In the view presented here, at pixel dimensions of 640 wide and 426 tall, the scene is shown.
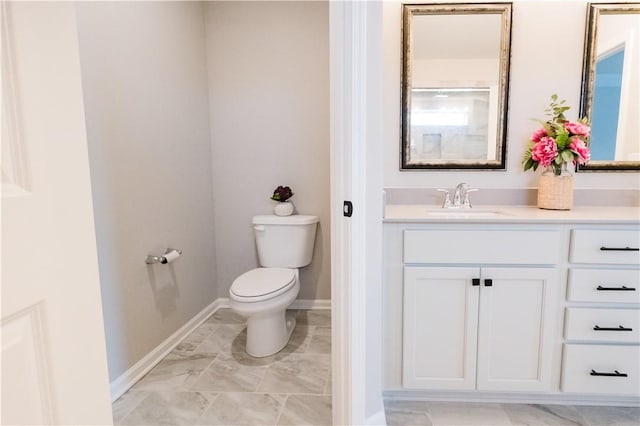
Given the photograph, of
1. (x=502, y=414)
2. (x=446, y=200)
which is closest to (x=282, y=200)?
(x=446, y=200)

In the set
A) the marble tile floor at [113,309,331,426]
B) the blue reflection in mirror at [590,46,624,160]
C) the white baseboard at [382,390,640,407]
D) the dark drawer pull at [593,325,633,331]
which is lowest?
the marble tile floor at [113,309,331,426]

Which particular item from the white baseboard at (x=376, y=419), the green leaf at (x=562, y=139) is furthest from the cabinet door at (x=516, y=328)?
the green leaf at (x=562, y=139)

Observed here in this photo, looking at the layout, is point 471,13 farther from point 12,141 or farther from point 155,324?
point 155,324

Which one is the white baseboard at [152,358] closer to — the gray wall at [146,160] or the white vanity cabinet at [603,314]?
the gray wall at [146,160]

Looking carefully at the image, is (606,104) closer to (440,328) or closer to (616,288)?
(616,288)

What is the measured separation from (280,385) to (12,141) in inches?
64.8

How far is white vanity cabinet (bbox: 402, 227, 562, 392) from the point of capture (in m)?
1.53

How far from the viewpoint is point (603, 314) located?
153 centimetres

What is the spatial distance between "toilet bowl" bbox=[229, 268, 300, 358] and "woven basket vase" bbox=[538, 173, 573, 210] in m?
1.43

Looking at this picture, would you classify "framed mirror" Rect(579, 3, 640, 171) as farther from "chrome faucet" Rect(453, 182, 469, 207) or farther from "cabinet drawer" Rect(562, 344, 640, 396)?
"cabinet drawer" Rect(562, 344, 640, 396)

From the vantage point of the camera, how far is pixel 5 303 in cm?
48

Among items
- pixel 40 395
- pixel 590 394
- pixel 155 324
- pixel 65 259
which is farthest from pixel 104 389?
pixel 590 394

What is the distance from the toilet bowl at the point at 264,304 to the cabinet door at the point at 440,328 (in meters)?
0.74

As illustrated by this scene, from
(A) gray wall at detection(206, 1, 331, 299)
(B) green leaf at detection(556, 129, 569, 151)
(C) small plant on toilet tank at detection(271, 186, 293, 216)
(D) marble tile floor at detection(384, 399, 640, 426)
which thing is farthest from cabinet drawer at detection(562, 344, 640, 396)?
(C) small plant on toilet tank at detection(271, 186, 293, 216)
